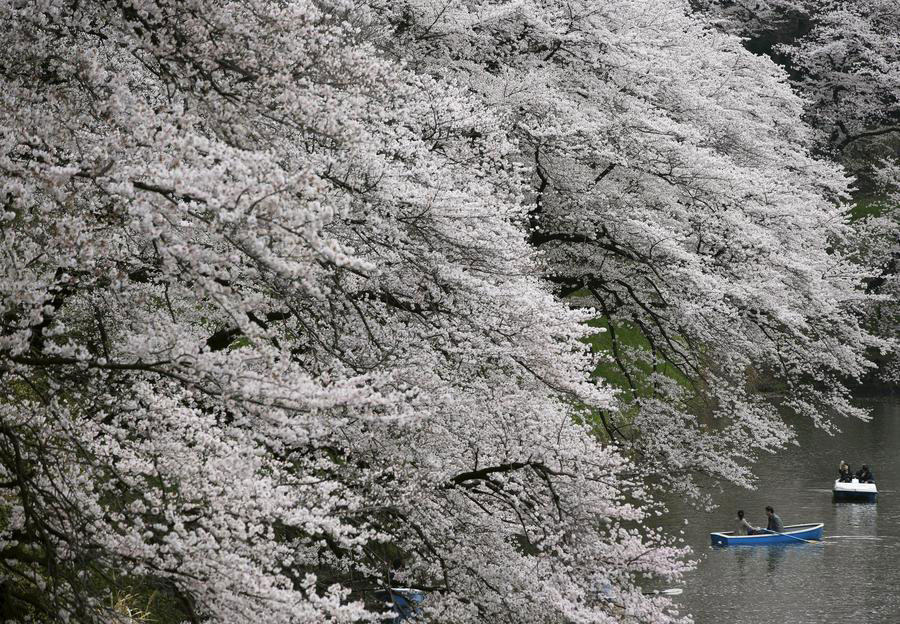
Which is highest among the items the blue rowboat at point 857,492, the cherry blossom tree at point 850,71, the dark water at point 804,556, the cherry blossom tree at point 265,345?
the cherry blossom tree at point 850,71

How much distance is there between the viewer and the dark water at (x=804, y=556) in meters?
15.2

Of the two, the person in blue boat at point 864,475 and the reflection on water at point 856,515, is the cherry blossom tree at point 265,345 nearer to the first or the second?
the reflection on water at point 856,515

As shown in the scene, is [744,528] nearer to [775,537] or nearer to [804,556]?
[775,537]

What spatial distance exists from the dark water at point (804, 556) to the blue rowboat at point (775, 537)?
0.12 metres

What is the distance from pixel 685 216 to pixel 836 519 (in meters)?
9.72

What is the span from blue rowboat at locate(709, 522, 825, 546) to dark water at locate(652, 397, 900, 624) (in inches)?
4.8

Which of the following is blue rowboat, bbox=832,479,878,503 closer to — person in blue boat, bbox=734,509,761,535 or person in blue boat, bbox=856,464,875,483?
person in blue boat, bbox=856,464,875,483

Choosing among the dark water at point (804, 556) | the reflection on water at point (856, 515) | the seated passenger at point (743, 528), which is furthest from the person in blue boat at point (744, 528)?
the reflection on water at point (856, 515)

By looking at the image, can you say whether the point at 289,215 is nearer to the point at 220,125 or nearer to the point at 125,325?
the point at 220,125

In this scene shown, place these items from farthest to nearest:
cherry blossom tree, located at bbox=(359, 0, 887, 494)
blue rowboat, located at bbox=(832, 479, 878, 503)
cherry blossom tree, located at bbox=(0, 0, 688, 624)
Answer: blue rowboat, located at bbox=(832, 479, 878, 503)
cherry blossom tree, located at bbox=(359, 0, 887, 494)
cherry blossom tree, located at bbox=(0, 0, 688, 624)

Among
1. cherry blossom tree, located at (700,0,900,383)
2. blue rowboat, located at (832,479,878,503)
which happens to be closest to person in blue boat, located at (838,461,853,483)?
blue rowboat, located at (832,479,878,503)

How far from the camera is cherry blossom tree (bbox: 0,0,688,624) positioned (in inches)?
182

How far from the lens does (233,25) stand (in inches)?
214

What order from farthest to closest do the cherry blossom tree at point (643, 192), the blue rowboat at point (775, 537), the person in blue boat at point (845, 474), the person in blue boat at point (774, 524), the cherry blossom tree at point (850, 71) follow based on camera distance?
the cherry blossom tree at point (850, 71) → the person in blue boat at point (845, 474) → the person in blue boat at point (774, 524) → the blue rowboat at point (775, 537) → the cherry blossom tree at point (643, 192)
